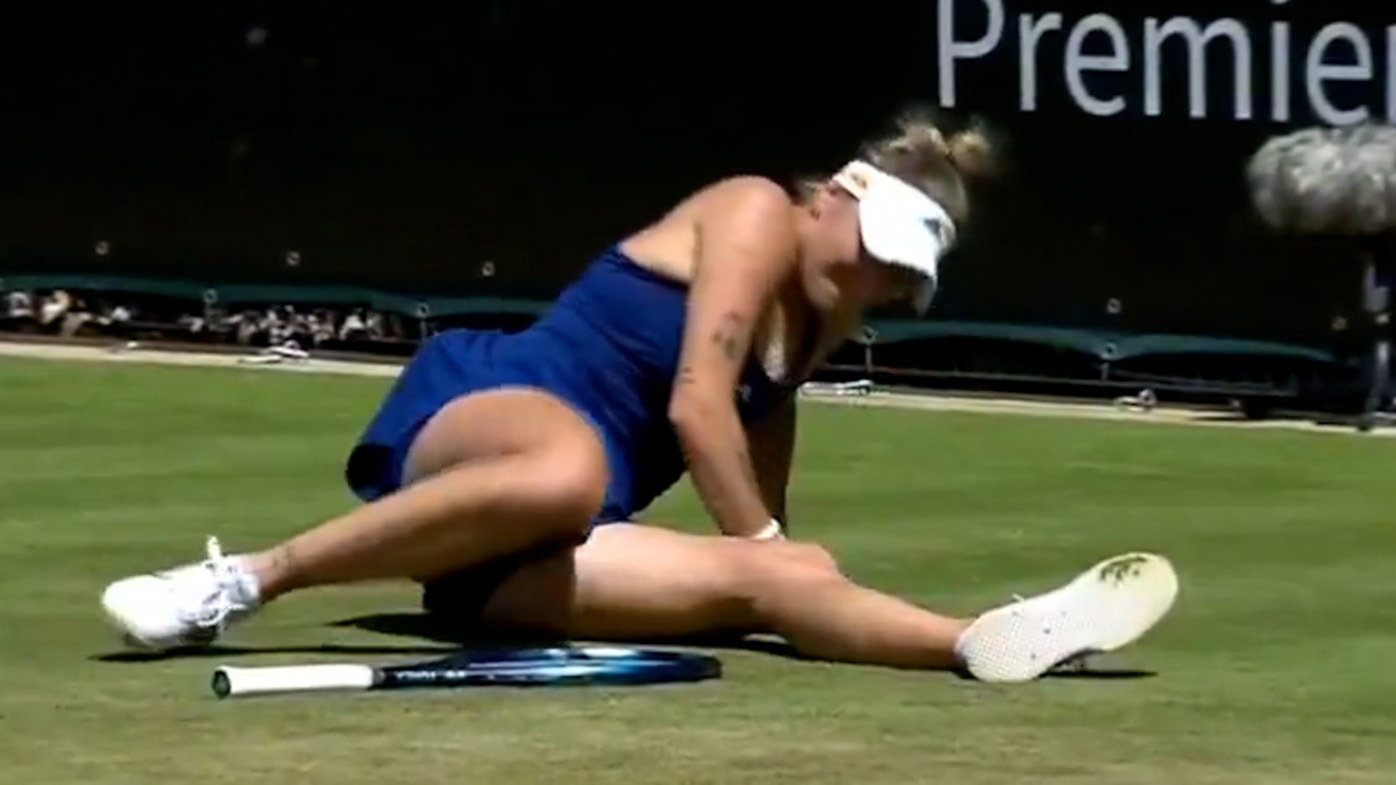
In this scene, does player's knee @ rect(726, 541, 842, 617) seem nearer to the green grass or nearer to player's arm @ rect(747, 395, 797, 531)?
the green grass

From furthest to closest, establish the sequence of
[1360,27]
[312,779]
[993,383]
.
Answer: [993,383] < [1360,27] < [312,779]

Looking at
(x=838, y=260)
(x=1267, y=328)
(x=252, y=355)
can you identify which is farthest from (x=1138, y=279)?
(x=838, y=260)

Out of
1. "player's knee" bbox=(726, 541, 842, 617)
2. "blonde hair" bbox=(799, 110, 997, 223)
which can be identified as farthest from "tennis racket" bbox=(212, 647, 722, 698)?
"blonde hair" bbox=(799, 110, 997, 223)

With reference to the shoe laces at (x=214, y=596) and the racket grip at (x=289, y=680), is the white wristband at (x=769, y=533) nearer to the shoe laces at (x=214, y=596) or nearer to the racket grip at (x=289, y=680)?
the racket grip at (x=289, y=680)

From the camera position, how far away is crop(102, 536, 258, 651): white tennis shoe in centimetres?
636

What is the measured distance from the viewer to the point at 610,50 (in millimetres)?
12953

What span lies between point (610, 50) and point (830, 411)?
193 centimetres

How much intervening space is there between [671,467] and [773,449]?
19cm

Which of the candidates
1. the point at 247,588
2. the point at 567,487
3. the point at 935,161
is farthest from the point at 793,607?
the point at 247,588

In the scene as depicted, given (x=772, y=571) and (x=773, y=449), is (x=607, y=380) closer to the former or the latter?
(x=773, y=449)

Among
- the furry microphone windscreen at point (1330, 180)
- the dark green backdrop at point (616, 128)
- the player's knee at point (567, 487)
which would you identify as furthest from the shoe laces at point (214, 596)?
the dark green backdrop at point (616, 128)

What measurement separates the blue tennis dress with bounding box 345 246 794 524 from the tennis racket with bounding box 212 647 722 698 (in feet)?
1.42

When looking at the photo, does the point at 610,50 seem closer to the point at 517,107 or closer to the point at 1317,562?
the point at 517,107

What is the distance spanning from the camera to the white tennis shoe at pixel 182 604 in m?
6.36
